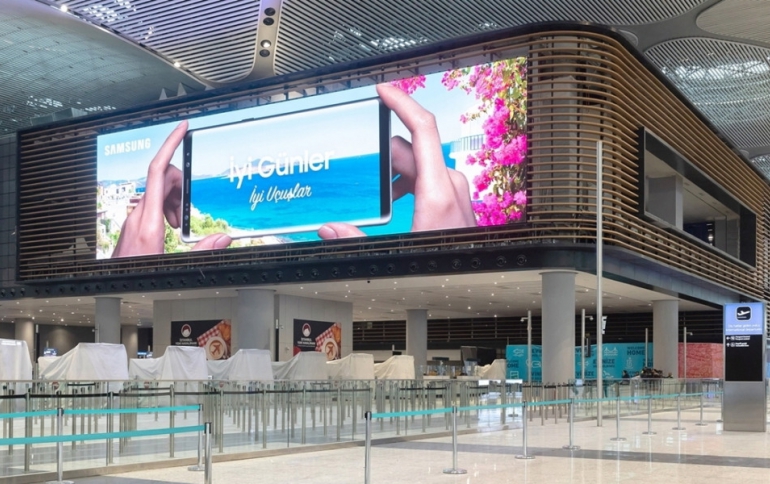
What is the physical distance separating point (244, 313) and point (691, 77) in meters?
22.5

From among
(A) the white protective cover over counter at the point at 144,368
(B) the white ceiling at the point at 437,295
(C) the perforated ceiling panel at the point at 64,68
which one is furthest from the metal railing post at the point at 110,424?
(C) the perforated ceiling panel at the point at 64,68

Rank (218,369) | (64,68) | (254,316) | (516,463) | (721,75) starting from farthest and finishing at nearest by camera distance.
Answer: (721,75) → (64,68) → (254,316) → (218,369) → (516,463)

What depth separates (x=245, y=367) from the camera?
23.1 m

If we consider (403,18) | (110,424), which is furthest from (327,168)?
(110,424)

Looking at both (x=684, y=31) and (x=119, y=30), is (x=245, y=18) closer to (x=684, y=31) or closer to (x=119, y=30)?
(x=119, y=30)

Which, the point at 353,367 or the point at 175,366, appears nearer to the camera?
the point at 175,366

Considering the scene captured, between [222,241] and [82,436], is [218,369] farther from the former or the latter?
[82,436]

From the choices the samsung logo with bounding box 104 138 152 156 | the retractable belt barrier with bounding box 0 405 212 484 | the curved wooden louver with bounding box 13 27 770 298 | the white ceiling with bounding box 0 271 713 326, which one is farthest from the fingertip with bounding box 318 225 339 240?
the retractable belt barrier with bounding box 0 405 212 484

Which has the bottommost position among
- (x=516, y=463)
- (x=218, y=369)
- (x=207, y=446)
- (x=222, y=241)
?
(x=516, y=463)

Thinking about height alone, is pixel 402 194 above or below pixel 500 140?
below

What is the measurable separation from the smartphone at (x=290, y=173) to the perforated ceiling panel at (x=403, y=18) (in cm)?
322

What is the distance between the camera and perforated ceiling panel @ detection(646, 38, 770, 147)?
38344 mm

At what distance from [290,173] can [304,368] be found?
11.9 m

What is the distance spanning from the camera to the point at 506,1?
34219 millimetres
